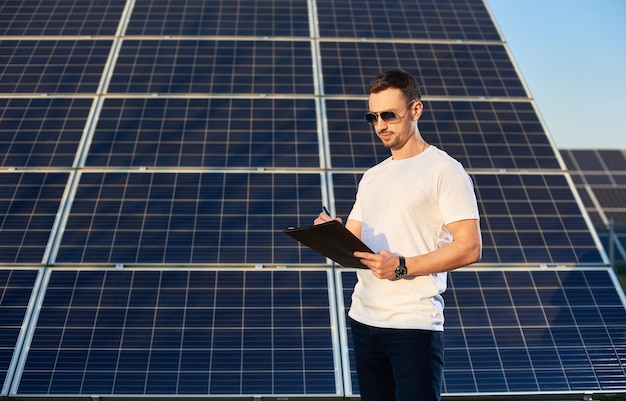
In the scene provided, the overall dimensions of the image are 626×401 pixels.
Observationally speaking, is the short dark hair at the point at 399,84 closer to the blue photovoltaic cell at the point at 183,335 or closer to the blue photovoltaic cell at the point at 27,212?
the blue photovoltaic cell at the point at 183,335

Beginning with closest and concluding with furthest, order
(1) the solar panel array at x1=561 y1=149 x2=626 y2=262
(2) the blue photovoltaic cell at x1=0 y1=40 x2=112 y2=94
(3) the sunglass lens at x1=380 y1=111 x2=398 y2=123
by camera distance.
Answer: (3) the sunglass lens at x1=380 y1=111 x2=398 y2=123
(2) the blue photovoltaic cell at x1=0 y1=40 x2=112 y2=94
(1) the solar panel array at x1=561 y1=149 x2=626 y2=262

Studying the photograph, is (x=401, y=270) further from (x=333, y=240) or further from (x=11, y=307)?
(x=11, y=307)

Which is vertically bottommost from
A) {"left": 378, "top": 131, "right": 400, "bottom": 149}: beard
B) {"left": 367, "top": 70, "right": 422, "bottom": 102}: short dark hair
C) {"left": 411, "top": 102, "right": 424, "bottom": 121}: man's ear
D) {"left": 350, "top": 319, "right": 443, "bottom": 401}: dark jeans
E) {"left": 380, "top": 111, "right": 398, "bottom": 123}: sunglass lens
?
{"left": 350, "top": 319, "right": 443, "bottom": 401}: dark jeans

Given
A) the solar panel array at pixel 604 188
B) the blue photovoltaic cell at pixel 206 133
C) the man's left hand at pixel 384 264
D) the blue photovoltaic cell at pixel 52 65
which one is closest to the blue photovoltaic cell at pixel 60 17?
the blue photovoltaic cell at pixel 52 65

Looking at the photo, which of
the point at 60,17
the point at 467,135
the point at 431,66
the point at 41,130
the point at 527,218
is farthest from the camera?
the point at 60,17

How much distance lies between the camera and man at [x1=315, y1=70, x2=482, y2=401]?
8.07 ft

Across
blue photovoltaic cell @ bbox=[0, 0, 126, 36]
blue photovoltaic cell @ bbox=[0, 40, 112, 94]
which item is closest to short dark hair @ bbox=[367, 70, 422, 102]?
blue photovoltaic cell @ bbox=[0, 40, 112, 94]

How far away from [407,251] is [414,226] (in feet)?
0.37

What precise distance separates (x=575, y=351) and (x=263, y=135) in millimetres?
4172

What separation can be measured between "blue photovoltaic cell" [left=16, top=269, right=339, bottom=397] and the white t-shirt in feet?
9.84

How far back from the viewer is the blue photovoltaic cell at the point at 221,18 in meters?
8.99

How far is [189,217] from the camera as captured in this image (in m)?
6.55

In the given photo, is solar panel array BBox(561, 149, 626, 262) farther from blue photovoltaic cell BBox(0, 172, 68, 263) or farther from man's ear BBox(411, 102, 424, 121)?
man's ear BBox(411, 102, 424, 121)

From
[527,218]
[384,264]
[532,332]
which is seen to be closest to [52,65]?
[527,218]
